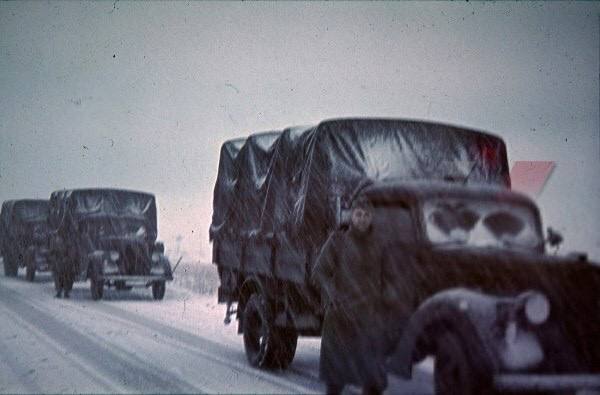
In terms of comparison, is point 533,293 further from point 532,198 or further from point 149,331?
point 149,331

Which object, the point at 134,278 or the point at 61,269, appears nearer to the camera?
the point at 134,278

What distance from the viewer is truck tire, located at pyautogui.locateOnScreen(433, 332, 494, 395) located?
552 centimetres

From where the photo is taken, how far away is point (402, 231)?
7133 millimetres

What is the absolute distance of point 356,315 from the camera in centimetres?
723

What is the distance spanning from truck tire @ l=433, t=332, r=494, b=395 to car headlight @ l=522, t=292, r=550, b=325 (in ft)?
1.74

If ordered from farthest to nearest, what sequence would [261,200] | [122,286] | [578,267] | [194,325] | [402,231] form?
[122,286] < [194,325] < [261,200] < [402,231] < [578,267]

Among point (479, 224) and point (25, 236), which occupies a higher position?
point (479, 224)

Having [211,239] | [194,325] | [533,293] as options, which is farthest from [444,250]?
[194,325]

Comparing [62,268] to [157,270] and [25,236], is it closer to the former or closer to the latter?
[157,270]

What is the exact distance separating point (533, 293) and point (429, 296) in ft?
3.20

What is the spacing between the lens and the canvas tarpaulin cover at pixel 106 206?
24.0 metres

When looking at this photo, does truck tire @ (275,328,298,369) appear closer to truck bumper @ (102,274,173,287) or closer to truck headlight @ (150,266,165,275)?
truck bumper @ (102,274,173,287)

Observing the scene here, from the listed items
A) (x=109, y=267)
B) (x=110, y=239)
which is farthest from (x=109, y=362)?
(x=110, y=239)

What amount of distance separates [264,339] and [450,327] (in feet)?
16.0
